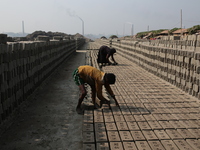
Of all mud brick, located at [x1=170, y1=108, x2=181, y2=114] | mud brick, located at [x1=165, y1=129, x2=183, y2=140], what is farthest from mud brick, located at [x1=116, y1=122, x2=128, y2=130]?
mud brick, located at [x1=170, y1=108, x2=181, y2=114]

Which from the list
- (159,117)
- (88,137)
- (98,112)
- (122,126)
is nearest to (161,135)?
(122,126)

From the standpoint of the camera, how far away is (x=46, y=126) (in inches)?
181

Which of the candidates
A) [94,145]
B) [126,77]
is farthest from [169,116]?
[126,77]

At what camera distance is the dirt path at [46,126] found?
3826 mm

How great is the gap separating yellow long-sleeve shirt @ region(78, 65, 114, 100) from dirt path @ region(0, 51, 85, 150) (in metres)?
0.93

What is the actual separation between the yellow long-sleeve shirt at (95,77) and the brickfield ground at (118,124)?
429 millimetres

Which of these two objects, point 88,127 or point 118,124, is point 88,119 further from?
point 118,124

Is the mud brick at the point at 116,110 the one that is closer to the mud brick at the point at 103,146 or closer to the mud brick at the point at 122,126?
the mud brick at the point at 122,126

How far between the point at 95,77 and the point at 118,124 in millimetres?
1130

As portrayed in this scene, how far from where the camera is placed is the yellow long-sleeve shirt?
439 centimetres

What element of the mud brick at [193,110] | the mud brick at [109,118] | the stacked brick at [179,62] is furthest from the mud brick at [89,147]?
the stacked brick at [179,62]

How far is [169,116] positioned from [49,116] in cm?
274

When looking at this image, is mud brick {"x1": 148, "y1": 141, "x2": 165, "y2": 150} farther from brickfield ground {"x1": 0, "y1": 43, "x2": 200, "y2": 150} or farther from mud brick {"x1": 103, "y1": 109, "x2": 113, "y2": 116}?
mud brick {"x1": 103, "y1": 109, "x2": 113, "y2": 116}

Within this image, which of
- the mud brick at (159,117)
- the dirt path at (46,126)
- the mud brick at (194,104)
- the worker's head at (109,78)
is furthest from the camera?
the mud brick at (194,104)
